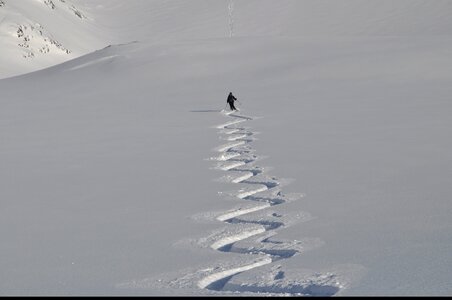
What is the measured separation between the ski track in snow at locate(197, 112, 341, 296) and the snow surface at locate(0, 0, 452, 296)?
0.7 inches

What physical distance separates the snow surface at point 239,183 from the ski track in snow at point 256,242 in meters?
0.02

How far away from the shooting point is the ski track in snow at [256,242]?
487cm

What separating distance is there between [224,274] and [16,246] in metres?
1.99

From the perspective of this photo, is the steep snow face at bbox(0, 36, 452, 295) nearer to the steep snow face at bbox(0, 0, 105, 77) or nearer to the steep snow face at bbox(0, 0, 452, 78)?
the steep snow face at bbox(0, 0, 452, 78)

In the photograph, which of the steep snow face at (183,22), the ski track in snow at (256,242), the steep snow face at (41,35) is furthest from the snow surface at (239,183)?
the steep snow face at (41,35)

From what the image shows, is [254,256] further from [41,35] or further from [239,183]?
[41,35]

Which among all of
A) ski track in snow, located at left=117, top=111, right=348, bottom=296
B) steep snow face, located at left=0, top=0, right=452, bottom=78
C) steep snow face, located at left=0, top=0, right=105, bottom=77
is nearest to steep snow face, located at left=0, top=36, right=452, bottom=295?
ski track in snow, located at left=117, top=111, right=348, bottom=296

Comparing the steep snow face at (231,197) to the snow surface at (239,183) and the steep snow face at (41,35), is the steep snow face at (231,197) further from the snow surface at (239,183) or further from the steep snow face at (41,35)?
the steep snow face at (41,35)

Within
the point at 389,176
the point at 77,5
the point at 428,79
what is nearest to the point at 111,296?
the point at 389,176

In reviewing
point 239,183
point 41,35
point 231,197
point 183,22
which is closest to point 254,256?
point 231,197

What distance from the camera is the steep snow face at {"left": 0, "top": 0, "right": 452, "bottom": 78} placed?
250 feet

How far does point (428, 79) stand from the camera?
24.6 metres

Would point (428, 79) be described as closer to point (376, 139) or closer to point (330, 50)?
point (330, 50)

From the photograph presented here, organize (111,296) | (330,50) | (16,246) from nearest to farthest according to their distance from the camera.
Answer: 1. (111,296)
2. (16,246)
3. (330,50)
